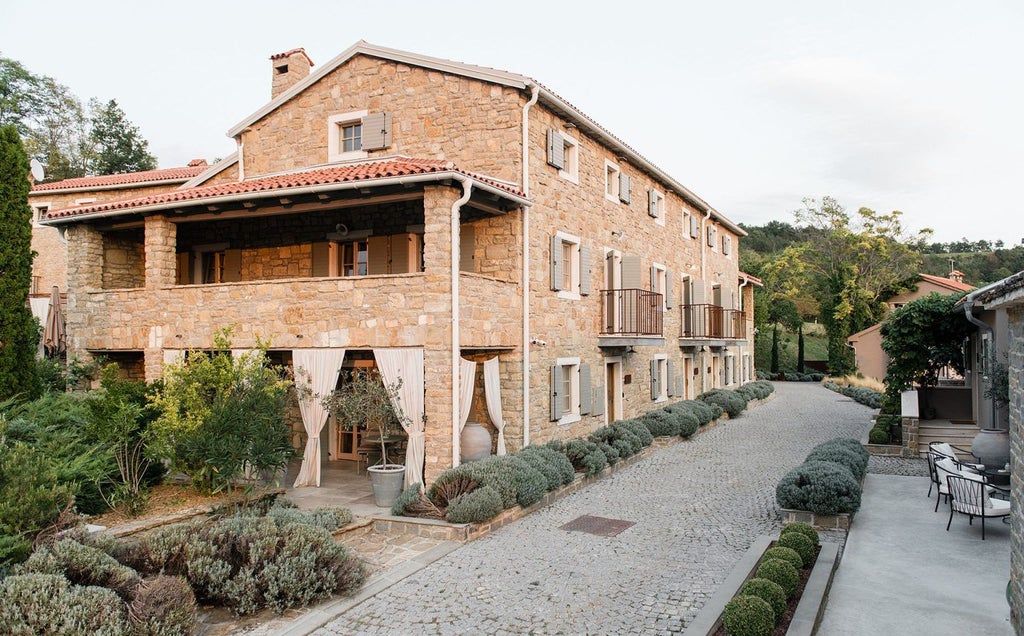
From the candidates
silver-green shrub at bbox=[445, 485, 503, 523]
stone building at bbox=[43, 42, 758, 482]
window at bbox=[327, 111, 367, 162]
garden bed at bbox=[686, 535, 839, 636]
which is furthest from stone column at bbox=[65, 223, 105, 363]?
garden bed at bbox=[686, 535, 839, 636]

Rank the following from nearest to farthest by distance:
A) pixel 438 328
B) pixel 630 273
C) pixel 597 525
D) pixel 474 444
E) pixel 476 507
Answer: pixel 476 507 → pixel 597 525 → pixel 438 328 → pixel 474 444 → pixel 630 273

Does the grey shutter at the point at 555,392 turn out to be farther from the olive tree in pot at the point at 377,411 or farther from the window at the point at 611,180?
the window at the point at 611,180

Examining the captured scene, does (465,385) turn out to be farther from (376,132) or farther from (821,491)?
(376,132)

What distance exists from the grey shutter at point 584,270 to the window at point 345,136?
5.19 metres

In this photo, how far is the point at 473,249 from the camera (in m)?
13.1

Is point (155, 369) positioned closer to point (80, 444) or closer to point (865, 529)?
point (80, 444)

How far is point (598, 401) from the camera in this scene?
1612 cm

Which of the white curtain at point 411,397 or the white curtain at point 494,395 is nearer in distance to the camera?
the white curtain at point 411,397

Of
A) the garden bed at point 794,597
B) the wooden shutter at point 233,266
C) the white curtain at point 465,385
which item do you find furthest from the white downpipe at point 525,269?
the wooden shutter at point 233,266

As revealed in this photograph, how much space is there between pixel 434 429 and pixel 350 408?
1.33 m

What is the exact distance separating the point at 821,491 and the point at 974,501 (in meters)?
1.77

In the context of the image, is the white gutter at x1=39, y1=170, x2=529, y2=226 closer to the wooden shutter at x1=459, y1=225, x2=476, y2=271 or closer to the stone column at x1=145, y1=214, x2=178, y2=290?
the stone column at x1=145, y1=214, x2=178, y2=290

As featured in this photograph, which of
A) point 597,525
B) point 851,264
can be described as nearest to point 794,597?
point 597,525

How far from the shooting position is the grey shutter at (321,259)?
44.9 feet
